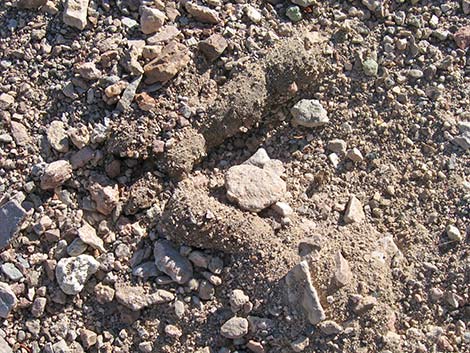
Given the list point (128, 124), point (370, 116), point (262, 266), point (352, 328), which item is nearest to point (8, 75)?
point (128, 124)

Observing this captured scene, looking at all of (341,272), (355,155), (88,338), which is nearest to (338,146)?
(355,155)

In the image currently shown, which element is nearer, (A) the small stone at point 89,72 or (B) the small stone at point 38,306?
(B) the small stone at point 38,306

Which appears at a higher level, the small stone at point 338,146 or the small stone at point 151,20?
the small stone at point 151,20

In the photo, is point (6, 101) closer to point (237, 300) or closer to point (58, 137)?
point (58, 137)

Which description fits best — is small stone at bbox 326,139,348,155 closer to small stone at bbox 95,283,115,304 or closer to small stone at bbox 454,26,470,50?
small stone at bbox 454,26,470,50

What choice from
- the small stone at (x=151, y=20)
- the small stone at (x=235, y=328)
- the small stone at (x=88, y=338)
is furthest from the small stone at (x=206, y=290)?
the small stone at (x=151, y=20)

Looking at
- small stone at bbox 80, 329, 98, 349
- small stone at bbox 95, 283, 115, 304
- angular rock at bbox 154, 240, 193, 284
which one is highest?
angular rock at bbox 154, 240, 193, 284

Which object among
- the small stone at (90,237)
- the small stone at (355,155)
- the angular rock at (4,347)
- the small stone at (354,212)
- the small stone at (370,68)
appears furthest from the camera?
the small stone at (370,68)

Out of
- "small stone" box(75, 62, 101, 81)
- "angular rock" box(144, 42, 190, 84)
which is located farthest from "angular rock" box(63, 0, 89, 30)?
"angular rock" box(144, 42, 190, 84)

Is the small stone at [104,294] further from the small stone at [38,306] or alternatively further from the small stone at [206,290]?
the small stone at [206,290]
